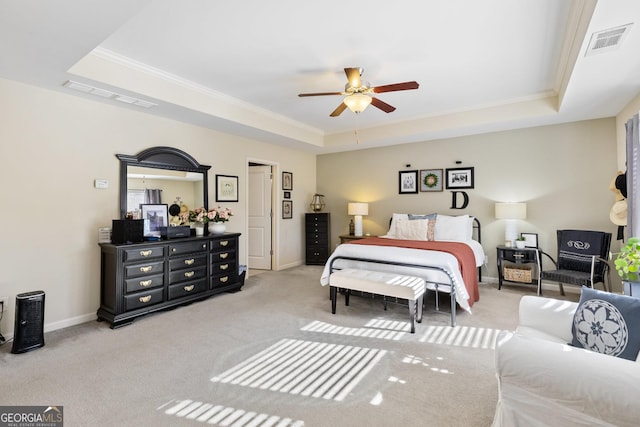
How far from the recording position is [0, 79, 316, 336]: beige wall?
3025mm

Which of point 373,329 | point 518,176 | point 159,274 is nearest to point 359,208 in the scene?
point 518,176

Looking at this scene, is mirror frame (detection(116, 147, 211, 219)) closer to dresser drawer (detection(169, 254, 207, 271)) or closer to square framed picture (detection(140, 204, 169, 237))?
square framed picture (detection(140, 204, 169, 237))

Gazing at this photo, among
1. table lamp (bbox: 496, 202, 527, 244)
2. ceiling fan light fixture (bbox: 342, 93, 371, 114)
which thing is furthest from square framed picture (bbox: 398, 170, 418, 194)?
ceiling fan light fixture (bbox: 342, 93, 371, 114)

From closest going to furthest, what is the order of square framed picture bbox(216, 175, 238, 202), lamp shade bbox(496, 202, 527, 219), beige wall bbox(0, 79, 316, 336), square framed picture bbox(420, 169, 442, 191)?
beige wall bbox(0, 79, 316, 336), lamp shade bbox(496, 202, 527, 219), square framed picture bbox(216, 175, 238, 202), square framed picture bbox(420, 169, 442, 191)

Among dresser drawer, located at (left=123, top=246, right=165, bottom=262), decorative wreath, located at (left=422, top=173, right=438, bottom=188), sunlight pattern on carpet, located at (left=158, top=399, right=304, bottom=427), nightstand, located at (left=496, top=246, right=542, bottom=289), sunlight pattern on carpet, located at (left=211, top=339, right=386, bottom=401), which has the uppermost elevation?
decorative wreath, located at (left=422, top=173, right=438, bottom=188)

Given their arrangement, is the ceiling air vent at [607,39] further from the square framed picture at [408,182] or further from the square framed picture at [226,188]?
the square framed picture at [226,188]

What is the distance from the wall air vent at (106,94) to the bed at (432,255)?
309 centimetres

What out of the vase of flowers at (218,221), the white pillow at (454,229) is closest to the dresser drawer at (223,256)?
the vase of flowers at (218,221)

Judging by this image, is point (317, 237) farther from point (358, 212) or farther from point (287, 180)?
point (287, 180)

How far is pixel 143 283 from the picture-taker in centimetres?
353

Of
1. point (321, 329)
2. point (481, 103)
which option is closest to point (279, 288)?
point (321, 329)

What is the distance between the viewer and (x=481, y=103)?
466cm

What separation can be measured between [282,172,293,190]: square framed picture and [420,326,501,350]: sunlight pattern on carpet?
4169 millimetres

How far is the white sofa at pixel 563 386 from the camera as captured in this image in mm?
1039
